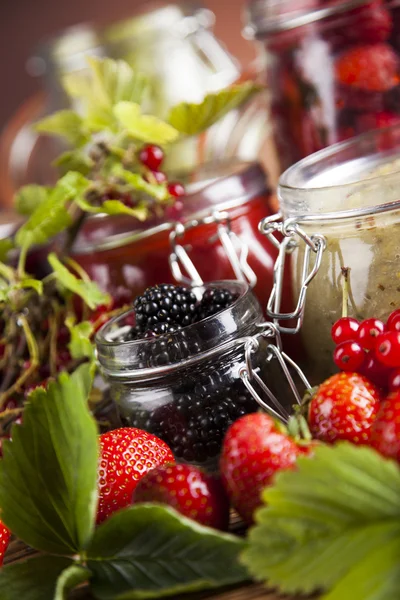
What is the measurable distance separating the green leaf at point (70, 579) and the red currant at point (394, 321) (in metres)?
0.24

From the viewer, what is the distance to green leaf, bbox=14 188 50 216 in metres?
0.90

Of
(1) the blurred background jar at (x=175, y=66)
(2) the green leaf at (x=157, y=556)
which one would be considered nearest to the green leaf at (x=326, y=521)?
(2) the green leaf at (x=157, y=556)

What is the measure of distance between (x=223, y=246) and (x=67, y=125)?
27 centimetres

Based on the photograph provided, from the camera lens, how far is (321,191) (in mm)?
584

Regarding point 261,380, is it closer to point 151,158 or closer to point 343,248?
point 343,248

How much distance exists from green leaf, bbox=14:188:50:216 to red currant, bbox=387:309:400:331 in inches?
19.1

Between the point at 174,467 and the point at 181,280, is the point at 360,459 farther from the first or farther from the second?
the point at 181,280

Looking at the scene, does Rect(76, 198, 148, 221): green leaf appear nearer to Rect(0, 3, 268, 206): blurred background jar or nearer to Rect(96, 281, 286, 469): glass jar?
Rect(96, 281, 286, 469): glass jar

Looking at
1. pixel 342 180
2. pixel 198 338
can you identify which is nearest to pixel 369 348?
pixel 198 338

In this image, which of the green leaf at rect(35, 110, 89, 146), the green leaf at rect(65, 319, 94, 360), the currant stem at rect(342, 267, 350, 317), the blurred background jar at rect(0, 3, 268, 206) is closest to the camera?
the currant stem at rect(342, 267, 350, 317)

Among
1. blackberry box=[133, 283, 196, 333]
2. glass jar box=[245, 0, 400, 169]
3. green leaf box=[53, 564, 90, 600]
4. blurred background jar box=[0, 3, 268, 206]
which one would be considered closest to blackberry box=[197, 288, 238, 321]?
blackberry box=[133, 283, 196, 333]

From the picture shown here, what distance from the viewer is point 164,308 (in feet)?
1.96

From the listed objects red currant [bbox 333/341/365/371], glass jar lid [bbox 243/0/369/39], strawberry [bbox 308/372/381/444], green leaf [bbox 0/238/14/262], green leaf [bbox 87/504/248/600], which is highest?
glass jar lid [bbox 243/0/369/39]

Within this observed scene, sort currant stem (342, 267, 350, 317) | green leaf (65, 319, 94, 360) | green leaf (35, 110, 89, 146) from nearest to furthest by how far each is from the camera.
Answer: currant stem (342, 267, 350, 317)
green leaf (65, 319, 94, 360)
green leaf (35, 110, 89, 146)
